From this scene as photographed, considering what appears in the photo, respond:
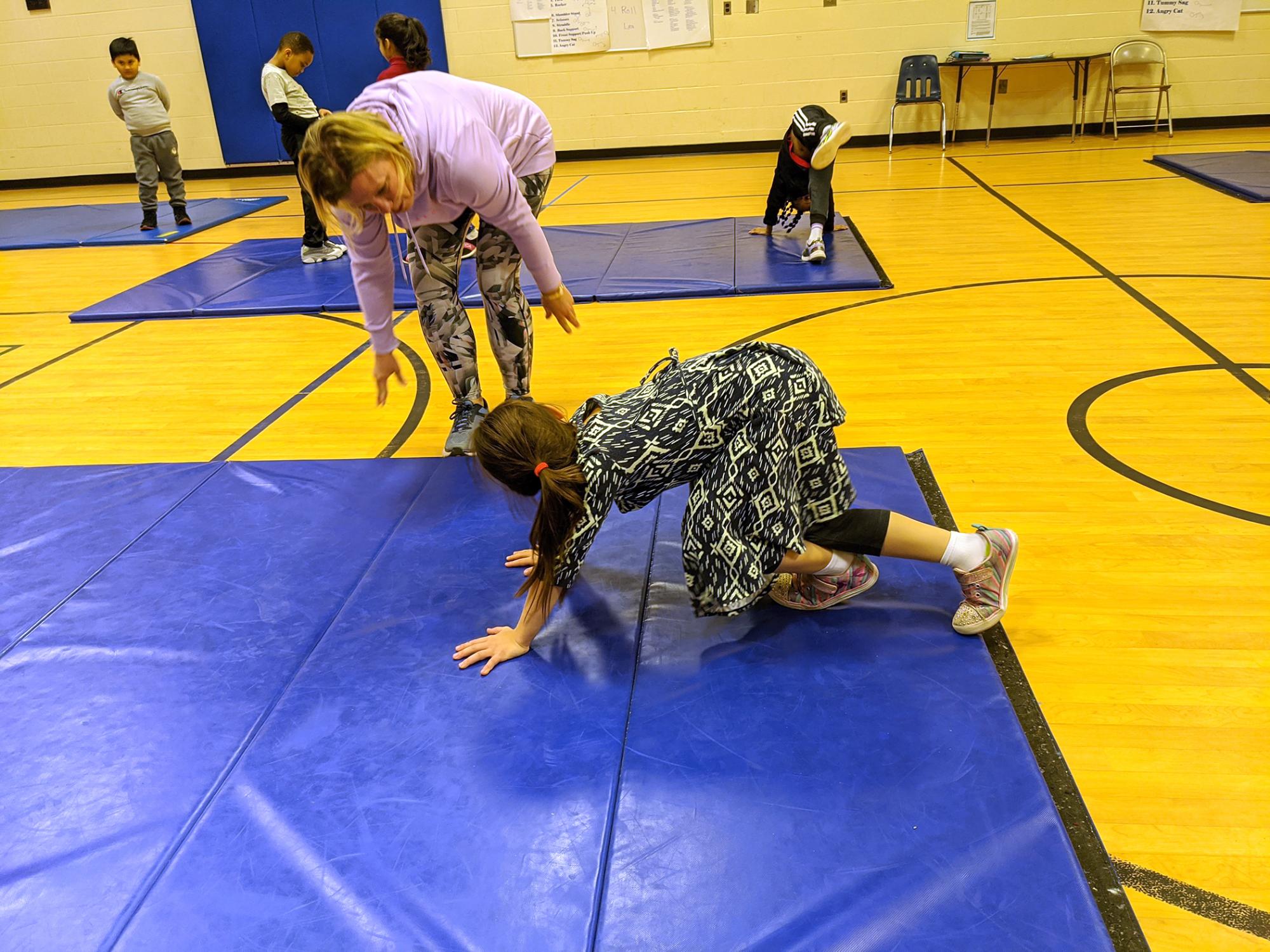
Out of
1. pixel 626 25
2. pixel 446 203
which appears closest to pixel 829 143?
pixel 446 203

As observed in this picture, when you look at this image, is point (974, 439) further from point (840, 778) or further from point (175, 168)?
point (175, 168)

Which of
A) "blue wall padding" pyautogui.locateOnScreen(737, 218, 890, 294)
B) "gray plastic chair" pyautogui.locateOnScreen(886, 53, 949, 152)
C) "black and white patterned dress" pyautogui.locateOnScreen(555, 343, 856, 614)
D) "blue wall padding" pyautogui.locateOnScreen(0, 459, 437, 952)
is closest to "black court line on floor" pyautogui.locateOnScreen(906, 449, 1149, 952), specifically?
"black and white patterned dress" pyautogui.locateOnScreen(555, 343, 856, 614)

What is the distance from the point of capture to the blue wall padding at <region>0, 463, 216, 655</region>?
7.47 ft

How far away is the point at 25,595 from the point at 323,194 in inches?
48.7

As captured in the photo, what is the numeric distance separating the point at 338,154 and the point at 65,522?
143cm

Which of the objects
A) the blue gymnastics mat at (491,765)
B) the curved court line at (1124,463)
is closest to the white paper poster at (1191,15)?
the curved court line at (1124,463)

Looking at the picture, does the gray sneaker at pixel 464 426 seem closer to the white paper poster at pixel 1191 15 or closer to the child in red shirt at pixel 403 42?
the child in red shirt at pixel 403 42

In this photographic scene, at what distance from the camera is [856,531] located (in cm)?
194

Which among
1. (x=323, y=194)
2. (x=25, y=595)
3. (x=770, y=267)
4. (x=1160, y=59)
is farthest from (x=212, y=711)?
(x=1160, y=59)

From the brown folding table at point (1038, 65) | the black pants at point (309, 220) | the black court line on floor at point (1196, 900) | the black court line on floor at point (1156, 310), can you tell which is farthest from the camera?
the brown folding table at point (1038, 65)

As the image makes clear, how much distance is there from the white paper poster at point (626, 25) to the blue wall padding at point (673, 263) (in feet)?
11.4

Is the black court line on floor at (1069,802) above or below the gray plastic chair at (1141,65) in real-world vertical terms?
below

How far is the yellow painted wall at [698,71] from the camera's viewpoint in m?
8.05

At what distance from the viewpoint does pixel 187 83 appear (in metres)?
9.12
